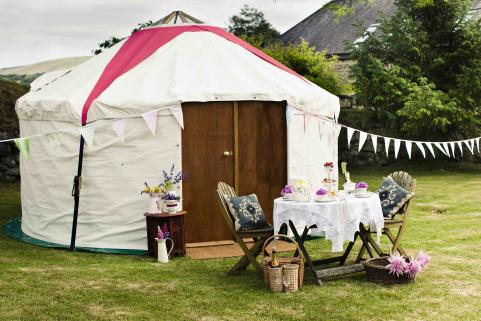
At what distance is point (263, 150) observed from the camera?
814 centimetres

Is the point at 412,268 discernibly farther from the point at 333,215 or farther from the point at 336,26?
the point at 336,26

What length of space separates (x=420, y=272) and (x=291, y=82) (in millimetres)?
3057

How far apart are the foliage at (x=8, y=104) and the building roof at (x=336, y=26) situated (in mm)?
10719

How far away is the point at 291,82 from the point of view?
8.48 meters

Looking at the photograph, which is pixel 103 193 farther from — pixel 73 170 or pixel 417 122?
pixel 417 122

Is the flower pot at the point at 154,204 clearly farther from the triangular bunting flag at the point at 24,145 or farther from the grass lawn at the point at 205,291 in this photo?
the triangular bunting flag at the point at 24,145

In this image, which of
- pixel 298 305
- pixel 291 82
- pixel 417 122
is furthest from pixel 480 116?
pixel 298 305

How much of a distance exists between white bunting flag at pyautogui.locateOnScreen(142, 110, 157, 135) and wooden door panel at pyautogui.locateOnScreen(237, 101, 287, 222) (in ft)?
3.38

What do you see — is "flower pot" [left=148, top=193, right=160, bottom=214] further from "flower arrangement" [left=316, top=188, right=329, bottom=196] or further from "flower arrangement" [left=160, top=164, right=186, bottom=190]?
"flower arrangement" [left=316, top=188, right=329, bottom=196]

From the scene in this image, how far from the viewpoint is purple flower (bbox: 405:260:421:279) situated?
5.79 m

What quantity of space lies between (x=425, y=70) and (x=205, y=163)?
9737 millimetres

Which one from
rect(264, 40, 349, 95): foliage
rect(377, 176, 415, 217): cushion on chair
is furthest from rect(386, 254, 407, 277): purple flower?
rect(264, 40, 349, 95): foliage

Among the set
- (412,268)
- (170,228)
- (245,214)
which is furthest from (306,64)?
(412,268)

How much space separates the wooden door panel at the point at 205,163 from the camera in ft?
25.5
